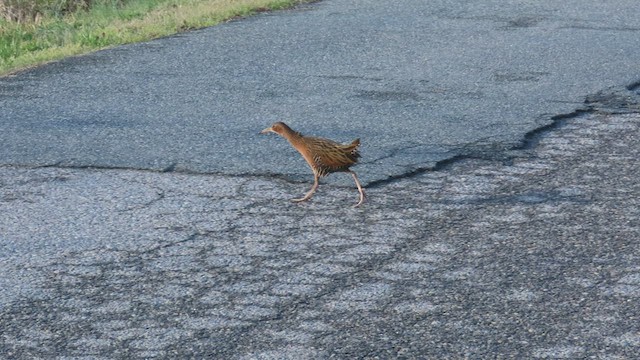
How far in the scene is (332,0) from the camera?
12086 mm

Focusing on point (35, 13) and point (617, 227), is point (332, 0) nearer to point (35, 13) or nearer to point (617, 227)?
point (35, 13)

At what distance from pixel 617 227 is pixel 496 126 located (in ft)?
6.31

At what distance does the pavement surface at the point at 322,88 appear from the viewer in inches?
256

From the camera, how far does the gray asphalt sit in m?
4.14

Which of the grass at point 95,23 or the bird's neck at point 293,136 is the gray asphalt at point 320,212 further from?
the grass at point 95,23

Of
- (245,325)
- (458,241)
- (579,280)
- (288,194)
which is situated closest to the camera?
(245,325)

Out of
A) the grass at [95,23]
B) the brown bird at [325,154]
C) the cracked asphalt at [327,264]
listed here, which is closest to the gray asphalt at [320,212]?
the cracked asphalt at [327,264]

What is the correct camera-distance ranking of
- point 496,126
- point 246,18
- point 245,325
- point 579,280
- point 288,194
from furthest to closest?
1. point 246,18
2. point 496,126
3. point 288,194
4. point 579,280
5. point 245,325

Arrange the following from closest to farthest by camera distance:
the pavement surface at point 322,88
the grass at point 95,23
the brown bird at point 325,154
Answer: the brown bird at point 325,154
the pavement surface at point 322,88
the grass at point 95,23

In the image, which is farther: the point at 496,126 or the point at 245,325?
the point at 496,126

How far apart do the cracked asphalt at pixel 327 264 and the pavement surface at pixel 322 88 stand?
41cm

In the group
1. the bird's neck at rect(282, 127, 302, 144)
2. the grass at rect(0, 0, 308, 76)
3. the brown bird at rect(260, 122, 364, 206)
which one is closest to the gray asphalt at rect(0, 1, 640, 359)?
the brown bird at rect(260, 122, 364, 206)

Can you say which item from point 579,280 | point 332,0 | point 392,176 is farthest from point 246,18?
point 579,280

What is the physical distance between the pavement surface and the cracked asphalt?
0.41 metres
